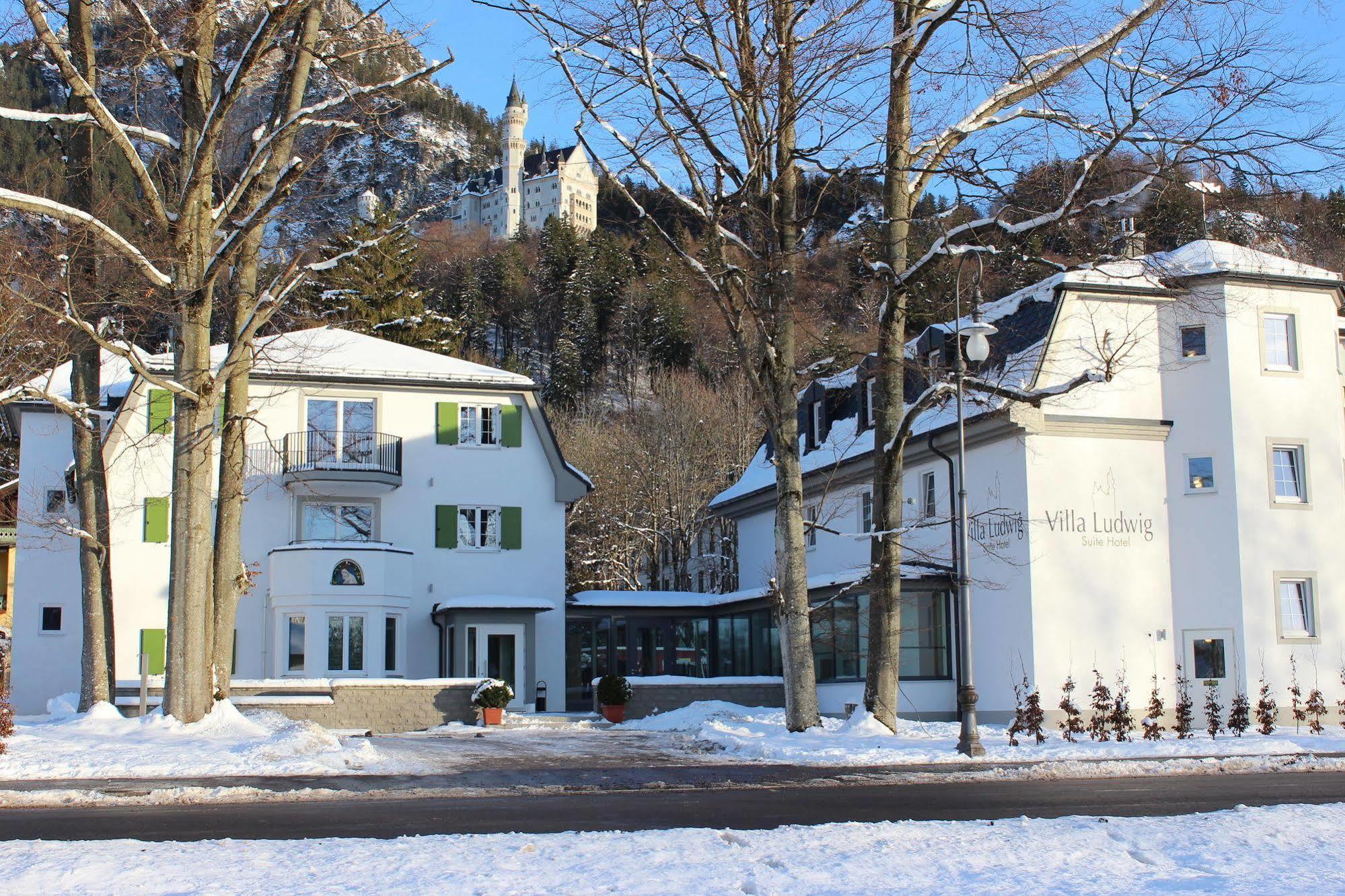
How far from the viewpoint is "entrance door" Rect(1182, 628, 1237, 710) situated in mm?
24938

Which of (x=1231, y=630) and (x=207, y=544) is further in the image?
(x=1231, y=630)

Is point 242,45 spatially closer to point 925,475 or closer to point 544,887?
point 544,887

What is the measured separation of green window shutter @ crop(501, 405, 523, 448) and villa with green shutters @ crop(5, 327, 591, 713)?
0.16ft

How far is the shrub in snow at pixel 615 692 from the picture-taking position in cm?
2797

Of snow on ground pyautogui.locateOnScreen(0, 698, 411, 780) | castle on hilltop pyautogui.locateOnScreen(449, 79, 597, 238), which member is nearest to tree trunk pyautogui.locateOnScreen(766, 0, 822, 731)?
snow on ground pyautogui.locateOnScreen(0, 698, 411, 780)

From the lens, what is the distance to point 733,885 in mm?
7074

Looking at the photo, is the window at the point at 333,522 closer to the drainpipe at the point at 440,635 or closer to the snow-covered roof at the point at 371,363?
the drainpipe at the point at 440,635

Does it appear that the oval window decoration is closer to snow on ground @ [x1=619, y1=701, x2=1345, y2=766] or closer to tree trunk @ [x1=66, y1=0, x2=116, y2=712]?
tree trunk @ [x1=66, y1=0, x2=116, y2=712]

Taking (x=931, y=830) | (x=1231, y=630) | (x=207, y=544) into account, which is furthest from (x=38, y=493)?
(x=931, y=830)

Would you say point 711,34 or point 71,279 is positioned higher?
point 711,34

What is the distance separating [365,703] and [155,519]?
8.74m

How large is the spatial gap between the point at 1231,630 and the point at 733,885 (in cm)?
2083

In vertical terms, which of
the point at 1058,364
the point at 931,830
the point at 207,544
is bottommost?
the point at 931,830

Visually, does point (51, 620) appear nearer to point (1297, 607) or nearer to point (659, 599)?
point (659, 599)
